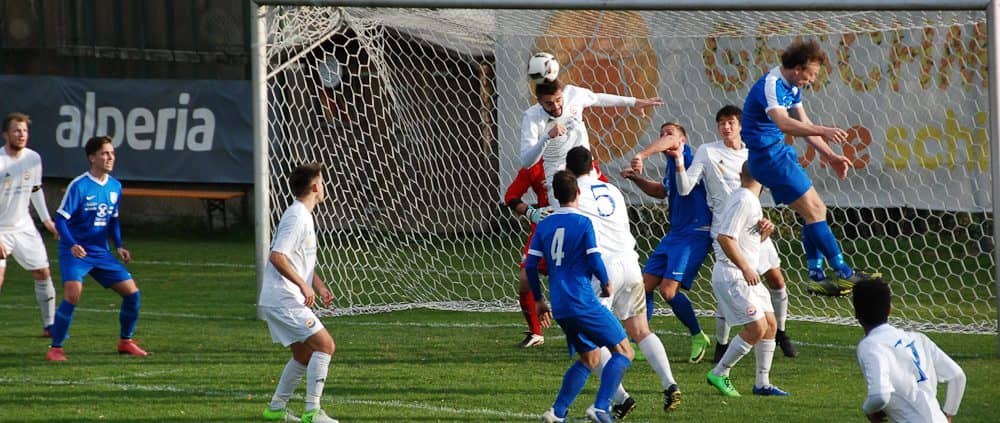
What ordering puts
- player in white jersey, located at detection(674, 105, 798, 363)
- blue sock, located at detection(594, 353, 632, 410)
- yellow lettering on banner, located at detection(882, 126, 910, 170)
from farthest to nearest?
yellow lettering on banner, located at detection(882, 126, 910, 170) → player in white jersey, located at detection(674, 105, 798, 363) → blue sock, located at detection(594, 353, 632, 410)

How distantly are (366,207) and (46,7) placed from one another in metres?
8.55

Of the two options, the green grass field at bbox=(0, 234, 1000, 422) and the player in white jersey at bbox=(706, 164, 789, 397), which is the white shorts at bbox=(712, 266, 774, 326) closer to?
the player in white jersey at bbox=(706, 164, 789, 397)

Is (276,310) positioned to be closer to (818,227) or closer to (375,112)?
(818,227)

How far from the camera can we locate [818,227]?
27.3ft

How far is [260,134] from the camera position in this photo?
11547 millimetres

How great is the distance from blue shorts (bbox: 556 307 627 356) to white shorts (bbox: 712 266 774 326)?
1.12m

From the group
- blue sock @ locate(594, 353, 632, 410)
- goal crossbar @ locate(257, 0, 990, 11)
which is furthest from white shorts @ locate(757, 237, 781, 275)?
blue sock @ locate(594, 353, 632, 410)

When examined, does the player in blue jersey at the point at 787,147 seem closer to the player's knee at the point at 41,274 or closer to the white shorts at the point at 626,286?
the white shorts at the point at 626,286

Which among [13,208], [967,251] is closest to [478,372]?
[13,208]

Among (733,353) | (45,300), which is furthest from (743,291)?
(45,300)

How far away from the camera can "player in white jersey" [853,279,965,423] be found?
488 centimetres

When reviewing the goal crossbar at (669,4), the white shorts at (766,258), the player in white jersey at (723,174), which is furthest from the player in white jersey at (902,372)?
the goal crossbar at (669,4)

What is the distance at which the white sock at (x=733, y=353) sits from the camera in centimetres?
785

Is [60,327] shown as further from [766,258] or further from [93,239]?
[766,258]
